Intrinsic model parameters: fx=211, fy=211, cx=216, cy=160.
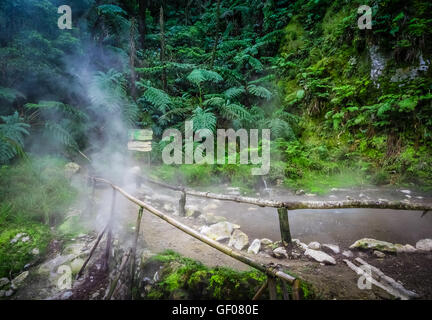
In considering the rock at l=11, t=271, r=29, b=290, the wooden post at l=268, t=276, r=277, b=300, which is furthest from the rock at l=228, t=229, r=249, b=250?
the rock at l=11, t=271, r=29, b=290

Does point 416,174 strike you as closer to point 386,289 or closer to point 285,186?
point 285,186

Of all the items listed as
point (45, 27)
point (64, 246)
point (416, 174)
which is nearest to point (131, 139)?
point (45, 27)

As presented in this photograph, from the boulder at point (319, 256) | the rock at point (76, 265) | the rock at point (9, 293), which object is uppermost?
the boulder at point (319, 256)

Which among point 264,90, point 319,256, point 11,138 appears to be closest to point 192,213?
point 319,256

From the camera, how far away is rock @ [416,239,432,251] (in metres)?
2.77

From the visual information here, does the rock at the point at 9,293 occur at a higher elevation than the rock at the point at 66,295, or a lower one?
lower

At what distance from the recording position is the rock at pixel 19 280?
2883 millimetres

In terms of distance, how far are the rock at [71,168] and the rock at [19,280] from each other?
2930 millimetres

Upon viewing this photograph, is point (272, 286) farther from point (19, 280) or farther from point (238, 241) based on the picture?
point (19, 280)

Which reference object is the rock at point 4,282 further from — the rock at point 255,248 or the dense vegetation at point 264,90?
the rock at point 255,248

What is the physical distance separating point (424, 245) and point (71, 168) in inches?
293

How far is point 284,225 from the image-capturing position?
9.22 feet

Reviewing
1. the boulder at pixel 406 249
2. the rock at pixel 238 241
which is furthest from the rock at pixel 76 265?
the boulder at pixel 406 249

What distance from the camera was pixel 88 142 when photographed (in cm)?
702
